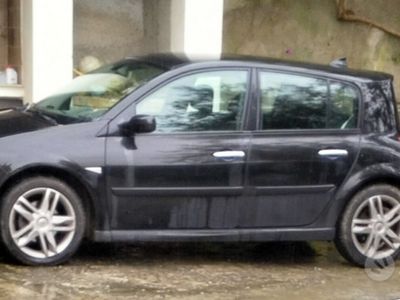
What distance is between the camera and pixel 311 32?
509 inches

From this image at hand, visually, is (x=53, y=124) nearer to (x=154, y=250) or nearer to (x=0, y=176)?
(x=0, y=176)

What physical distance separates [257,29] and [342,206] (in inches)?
218

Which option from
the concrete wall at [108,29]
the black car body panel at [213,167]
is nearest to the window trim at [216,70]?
the black car body panel at [213,167]

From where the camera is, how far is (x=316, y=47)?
42.5 ft

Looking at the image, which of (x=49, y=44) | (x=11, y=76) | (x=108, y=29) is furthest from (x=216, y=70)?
(x=108, y=29)

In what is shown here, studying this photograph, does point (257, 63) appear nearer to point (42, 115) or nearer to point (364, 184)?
point (364, 184)

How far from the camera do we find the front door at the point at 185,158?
7.04m

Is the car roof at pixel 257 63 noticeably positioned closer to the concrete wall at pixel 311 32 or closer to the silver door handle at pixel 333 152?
the silver door handle at pixel 333 152

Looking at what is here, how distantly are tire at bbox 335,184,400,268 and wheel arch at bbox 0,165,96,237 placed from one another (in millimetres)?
1948

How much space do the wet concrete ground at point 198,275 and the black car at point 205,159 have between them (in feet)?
0.81

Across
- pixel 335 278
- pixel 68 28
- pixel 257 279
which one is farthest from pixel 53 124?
pixel 68 28

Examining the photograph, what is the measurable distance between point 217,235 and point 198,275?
13.0 inches

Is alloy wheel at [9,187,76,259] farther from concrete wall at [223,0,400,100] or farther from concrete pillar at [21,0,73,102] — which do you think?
concrete wall at [223,0,400,100]

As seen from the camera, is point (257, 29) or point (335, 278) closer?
point (335, 278)
